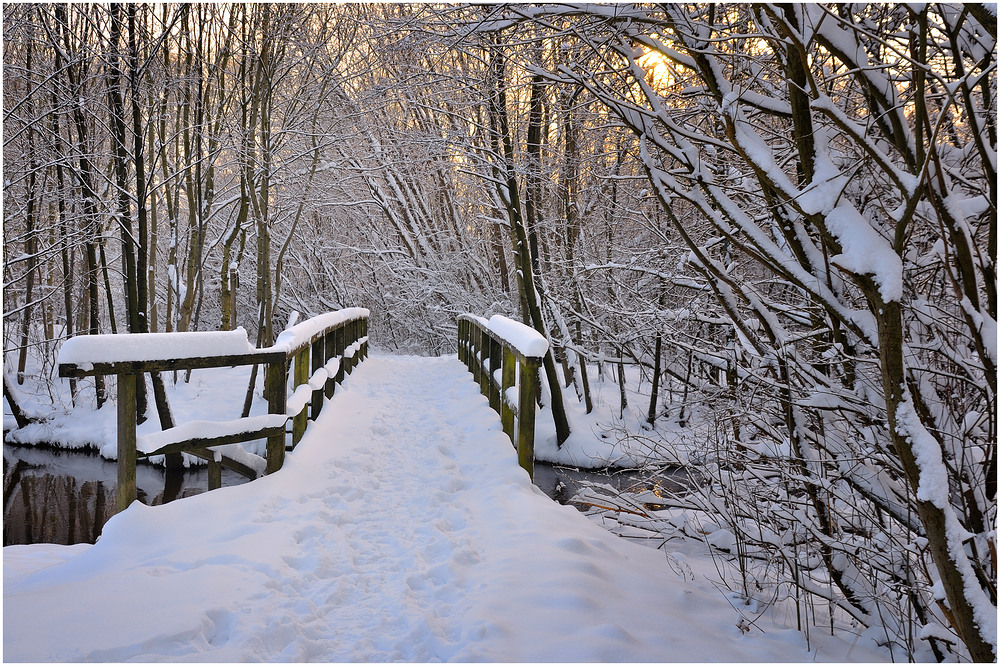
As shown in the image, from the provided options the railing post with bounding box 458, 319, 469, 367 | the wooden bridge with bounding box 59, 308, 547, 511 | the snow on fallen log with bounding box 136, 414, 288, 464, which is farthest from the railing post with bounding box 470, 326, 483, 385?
the snow on fallen log with bounding box 136, 414, 288, 464

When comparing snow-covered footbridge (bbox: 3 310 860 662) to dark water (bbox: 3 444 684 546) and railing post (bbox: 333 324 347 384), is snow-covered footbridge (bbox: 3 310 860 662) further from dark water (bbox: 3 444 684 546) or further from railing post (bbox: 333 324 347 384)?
railing post (bbox: 333 324 347 384)

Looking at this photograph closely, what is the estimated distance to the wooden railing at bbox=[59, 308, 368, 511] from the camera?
11.0 feet

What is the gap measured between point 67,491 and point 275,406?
6.34 m

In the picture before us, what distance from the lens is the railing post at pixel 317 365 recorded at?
21.3 feet

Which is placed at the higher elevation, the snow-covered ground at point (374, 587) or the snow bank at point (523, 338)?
the snow bank at point (523, 338)

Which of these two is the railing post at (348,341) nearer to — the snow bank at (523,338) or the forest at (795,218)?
the forest at (795,218)

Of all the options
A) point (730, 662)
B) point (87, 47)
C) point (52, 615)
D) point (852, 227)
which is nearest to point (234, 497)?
point (52, 615)

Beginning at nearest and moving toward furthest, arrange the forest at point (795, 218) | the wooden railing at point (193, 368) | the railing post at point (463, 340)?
the forest at point (795, 218) < the wooden railing at point (193, 368) < the railing post at point (463, 340)

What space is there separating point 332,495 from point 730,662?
8.95 feet

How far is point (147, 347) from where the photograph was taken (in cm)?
357

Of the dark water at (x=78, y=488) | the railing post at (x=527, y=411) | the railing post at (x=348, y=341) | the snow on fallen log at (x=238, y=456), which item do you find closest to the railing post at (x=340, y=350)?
the railing post at (x=348, y=341)

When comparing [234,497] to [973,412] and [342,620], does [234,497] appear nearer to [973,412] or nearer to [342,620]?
[342,620]

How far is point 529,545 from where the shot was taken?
3.38 meters

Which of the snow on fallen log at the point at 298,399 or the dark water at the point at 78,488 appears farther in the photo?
the dark water at the point at 78,488
